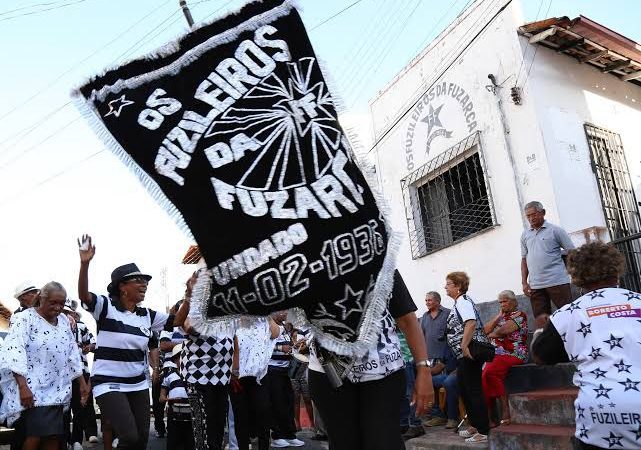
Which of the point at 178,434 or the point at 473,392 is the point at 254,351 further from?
the point at 473,392

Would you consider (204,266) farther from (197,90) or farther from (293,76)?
(293,76)

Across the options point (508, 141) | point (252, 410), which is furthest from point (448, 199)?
point (252, 410)

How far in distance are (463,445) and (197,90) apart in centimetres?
527

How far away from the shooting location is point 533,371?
6594 millimetres

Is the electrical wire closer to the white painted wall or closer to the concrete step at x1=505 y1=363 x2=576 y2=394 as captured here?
the white painted wall

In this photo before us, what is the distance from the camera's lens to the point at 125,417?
4.79 metres

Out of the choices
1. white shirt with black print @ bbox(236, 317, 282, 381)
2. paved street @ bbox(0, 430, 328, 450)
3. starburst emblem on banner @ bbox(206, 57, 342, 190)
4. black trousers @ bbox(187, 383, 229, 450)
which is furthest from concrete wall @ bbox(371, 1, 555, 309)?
starburst emblem on banner @ bbox(206, 57, 342, 190)

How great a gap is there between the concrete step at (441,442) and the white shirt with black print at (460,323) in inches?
35.2

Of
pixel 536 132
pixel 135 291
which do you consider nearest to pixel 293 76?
pixel 135 291

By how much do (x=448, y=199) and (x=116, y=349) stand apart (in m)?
5.91

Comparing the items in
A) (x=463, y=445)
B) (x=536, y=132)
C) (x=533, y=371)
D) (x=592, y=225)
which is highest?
(x=536, y=132)

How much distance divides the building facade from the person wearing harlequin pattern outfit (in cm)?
459

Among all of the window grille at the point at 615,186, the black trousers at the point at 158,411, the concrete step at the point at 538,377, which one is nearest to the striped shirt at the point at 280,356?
the black trousers at the point at 158,411

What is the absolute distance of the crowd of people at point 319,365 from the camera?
2.78 metres
